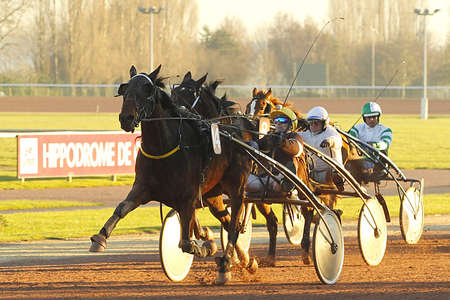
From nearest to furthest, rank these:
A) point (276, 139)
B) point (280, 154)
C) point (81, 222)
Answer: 1. point (276, 139)
2. point (280, 154)
3. point (81, 222)

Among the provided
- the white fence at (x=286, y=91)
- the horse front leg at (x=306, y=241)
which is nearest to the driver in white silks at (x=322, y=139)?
the horse front leg at (x=306, y=241)

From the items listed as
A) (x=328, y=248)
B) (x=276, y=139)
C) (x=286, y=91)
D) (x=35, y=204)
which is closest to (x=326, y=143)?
(x=276, y=139)

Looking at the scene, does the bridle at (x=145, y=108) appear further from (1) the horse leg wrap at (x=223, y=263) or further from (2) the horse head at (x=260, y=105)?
(2) the horse head at (x=260, y=105)

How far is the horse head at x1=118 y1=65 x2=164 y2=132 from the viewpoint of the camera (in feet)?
19.0

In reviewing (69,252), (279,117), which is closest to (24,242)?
(69,252)

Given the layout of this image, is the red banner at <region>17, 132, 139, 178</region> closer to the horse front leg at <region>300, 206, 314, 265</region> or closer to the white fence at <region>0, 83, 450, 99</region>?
the horse front leg at <region>300, 206, 314, 265</region>

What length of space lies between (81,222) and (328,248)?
17.7 ft

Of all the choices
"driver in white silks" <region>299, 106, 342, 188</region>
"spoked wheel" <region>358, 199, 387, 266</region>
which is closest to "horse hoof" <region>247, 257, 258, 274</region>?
"spoked wheel" <region>358, 199, 387, 266</region>

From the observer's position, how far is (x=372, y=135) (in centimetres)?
983

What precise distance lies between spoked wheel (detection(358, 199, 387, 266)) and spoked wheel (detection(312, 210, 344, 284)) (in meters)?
0.71

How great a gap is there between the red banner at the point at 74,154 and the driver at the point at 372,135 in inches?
306

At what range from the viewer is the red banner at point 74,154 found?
54.0 ft

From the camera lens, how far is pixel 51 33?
72438 millimetres

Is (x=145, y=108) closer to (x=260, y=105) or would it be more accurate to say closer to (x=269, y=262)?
(x=269, y=262)
